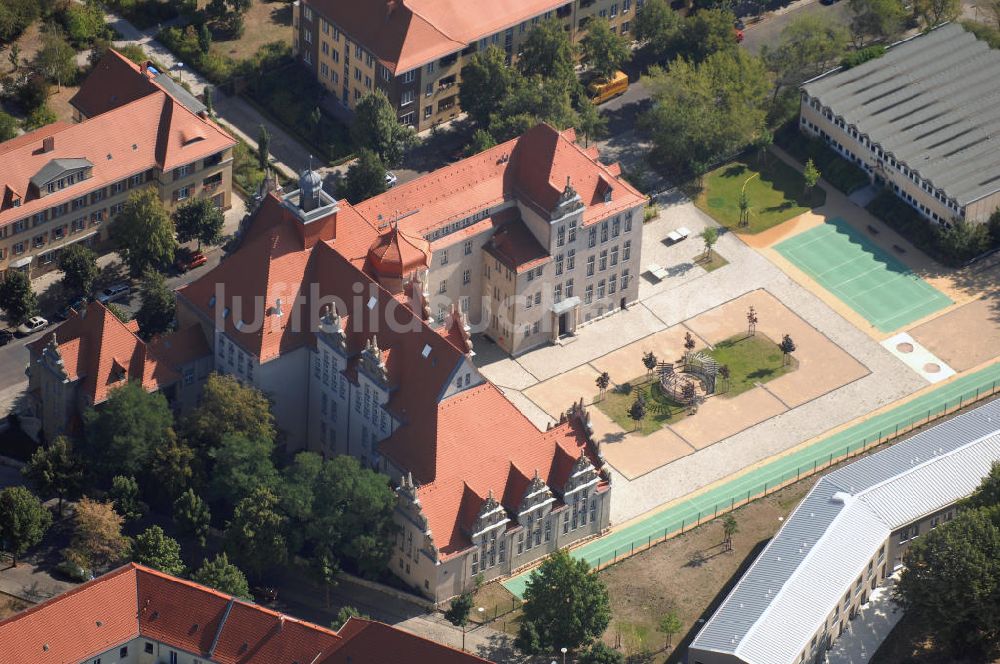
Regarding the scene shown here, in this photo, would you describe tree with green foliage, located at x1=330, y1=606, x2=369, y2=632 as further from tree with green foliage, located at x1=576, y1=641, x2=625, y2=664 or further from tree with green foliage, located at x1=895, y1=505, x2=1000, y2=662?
tree with green foliage, located at x1=895, y1=505, x2=1000, y2=662

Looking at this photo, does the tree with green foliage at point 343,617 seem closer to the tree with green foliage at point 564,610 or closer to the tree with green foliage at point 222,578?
the tree with green foliage at point 222,578

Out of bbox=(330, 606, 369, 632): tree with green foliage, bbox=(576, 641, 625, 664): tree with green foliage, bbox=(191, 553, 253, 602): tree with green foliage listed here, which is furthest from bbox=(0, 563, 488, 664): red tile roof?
bbox=(576, 641, 625, 664): tree with green foliage

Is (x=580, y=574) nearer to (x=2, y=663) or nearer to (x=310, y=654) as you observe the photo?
(x=310, y=654)

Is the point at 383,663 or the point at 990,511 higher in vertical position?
the point at 990,511

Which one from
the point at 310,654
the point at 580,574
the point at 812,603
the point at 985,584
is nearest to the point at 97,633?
the point at 310,654

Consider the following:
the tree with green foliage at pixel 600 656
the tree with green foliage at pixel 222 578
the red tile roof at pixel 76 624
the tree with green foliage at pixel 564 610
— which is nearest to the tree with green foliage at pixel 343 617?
the tree with green foliage at pixel 222 578

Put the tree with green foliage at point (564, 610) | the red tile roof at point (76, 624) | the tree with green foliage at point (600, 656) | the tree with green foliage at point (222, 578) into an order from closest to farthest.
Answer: the red tile roof at point (76, 624) → the tree with green foliage at point (600, 656) → the tree with green foliage at point (564, 610) → the tree with green foliage at point (222, 578)

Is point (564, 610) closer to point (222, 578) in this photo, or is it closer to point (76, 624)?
point (222, 578)

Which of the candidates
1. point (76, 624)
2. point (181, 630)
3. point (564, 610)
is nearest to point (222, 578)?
point (181, 630)
